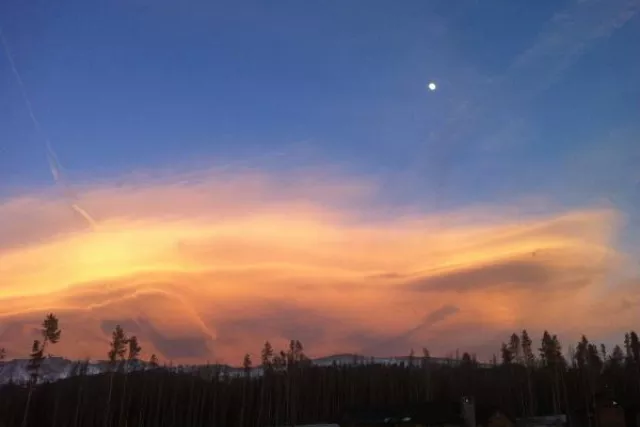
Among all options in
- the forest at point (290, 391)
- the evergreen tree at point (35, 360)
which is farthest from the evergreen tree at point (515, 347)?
the evergreen tree at point (35, 360)

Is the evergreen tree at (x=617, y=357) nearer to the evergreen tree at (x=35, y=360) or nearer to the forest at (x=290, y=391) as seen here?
the forest at (x=290, y=391)

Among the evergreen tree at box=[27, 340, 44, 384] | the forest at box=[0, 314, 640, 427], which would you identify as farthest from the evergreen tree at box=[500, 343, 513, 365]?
the evergreen tree at box=[27, 340, 44, 384]

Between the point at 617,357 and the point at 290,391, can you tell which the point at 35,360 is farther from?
the point at 617,357

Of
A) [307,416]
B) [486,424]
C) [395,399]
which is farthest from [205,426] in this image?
[486,424]

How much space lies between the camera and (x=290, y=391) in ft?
341

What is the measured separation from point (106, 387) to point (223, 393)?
65.0 feet

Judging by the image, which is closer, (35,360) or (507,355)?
(35,360)

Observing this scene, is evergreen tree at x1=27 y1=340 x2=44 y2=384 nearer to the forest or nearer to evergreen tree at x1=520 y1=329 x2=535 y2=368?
the forest

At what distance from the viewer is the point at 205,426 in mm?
98312

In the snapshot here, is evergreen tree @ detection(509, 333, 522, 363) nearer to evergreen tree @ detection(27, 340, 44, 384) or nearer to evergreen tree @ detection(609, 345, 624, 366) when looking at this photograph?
evergreen tree @ detection(609, 345, 624, 366)

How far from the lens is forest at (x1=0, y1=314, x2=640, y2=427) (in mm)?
88438

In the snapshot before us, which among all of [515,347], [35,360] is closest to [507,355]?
[515,347]

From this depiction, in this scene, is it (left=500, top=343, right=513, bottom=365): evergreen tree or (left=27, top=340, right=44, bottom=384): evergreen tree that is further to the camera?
(left=500, top=343, right=513, bottom=365): evergreen tree

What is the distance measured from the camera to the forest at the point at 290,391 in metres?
88.4
